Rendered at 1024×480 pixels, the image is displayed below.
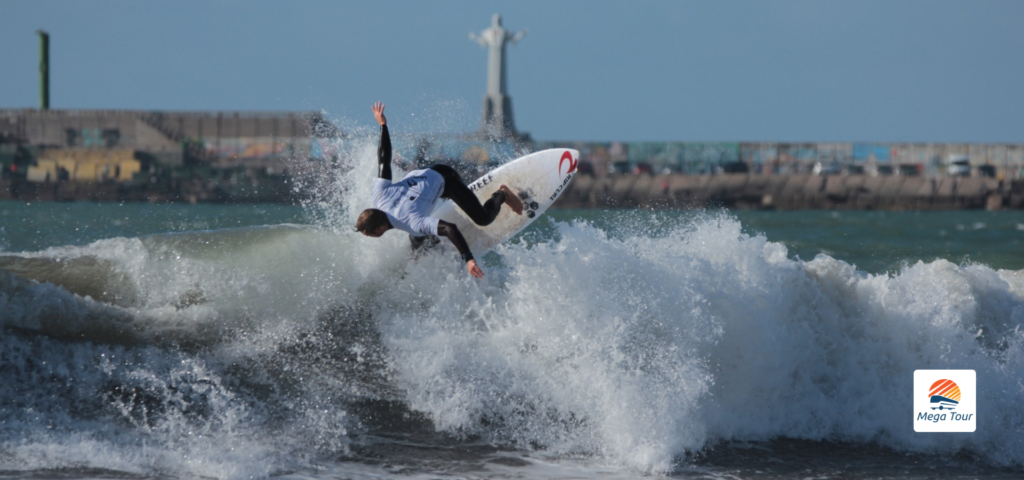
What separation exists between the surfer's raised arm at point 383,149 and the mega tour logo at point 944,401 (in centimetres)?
439

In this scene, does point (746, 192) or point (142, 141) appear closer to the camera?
point (746, 192)

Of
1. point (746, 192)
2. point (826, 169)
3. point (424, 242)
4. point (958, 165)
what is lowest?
point (424, 242)

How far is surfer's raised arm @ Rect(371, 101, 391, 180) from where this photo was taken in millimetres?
6324

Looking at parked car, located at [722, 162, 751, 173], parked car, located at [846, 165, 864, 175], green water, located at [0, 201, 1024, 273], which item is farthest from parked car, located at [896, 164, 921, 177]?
green water, located at [0, 201, 1024, 273]

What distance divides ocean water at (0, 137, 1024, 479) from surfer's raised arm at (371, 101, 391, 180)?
2.80 feet

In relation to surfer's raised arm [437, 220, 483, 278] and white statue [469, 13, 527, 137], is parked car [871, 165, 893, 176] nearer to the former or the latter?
white statue [469, 13, 527, 137]

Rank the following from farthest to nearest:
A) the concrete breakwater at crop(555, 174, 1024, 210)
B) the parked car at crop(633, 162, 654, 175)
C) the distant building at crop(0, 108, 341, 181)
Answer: the parked car at crop(633, 162, 654, 175), the distant building at crop(0, 108, 341, 181), the concrete breakwater at crop(555, 174, 1024, 210)

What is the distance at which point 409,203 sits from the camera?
627 centimetres

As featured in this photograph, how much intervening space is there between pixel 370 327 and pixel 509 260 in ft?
3.88

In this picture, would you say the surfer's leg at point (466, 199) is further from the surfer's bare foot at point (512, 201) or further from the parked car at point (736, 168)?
the parked car at point (736, 168)

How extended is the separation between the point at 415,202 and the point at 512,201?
1.35 metres

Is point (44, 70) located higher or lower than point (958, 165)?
higher

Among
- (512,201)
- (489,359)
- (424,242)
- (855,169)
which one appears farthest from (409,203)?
(855,169)

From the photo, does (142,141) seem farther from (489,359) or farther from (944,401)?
(944,401)
